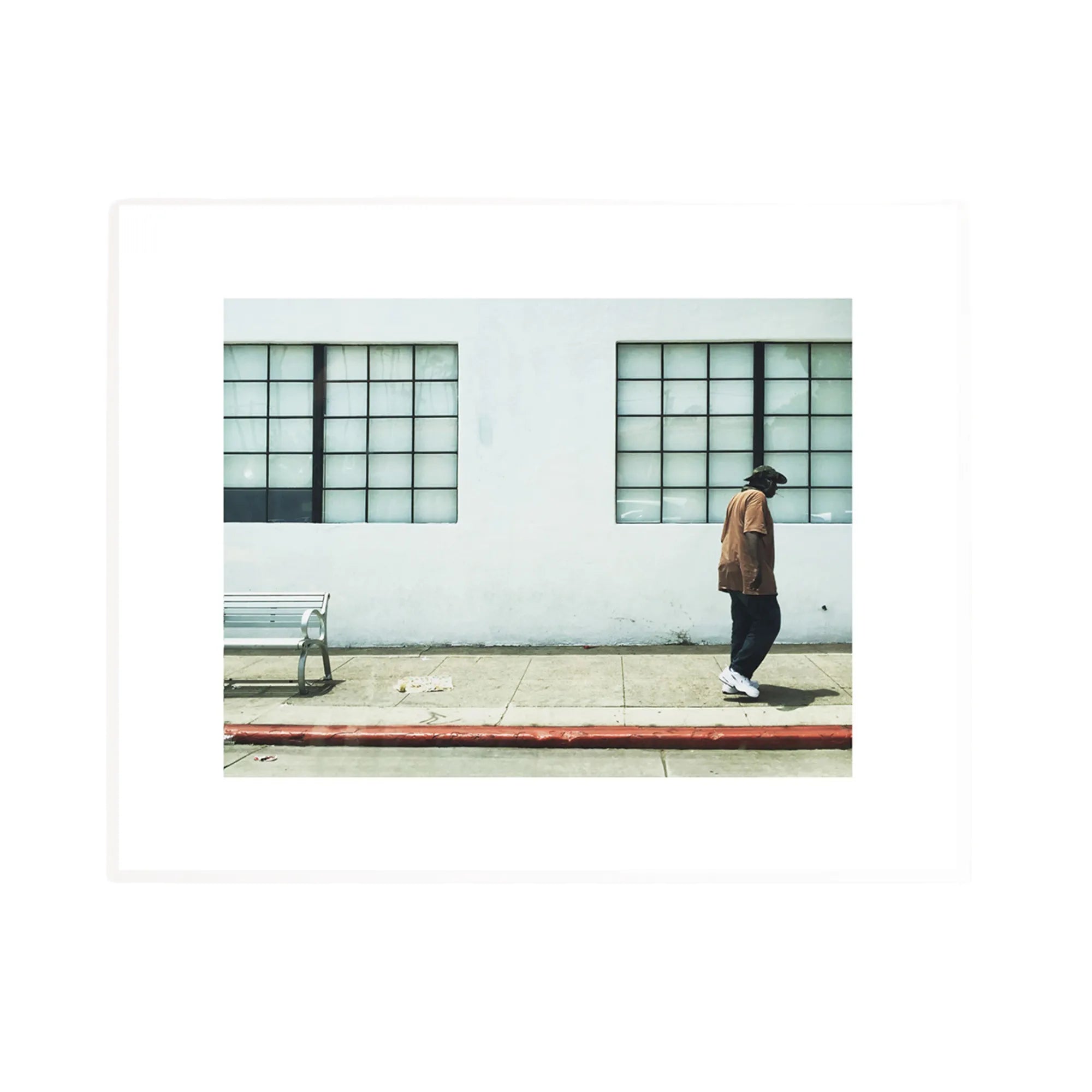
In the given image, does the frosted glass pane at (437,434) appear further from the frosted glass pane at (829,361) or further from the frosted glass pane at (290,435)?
the frosted glass pane at (829,361)

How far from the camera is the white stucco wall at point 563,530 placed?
820 cm

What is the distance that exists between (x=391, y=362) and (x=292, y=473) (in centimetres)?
162

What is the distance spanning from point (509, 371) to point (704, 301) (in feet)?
7.00

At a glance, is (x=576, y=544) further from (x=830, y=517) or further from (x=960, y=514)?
(x=960, y=514)

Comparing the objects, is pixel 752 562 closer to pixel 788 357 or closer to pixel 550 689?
pixel 550 689

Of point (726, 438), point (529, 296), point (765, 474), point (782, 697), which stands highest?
point (529, 296)

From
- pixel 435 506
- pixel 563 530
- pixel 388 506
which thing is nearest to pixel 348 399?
pixel 388 506

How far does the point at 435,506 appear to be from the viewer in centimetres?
859

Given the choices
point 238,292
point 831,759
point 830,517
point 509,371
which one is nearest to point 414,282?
point 238,292

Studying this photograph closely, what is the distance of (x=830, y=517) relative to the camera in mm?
8492

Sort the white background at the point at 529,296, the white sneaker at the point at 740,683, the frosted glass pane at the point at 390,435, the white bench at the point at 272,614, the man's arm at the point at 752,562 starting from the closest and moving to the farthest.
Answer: the white background at the point at 529,296, the man's arm at the point at 752,562, the white sneaker at the point at 740,683, the white bench at the point at 272,614, the frosted glass pane at the point at 390,435

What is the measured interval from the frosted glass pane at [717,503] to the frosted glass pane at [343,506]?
3.74 metres

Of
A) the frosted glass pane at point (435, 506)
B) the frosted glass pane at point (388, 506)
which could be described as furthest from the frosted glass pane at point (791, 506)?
the frosted glass pane at point (388, 506)

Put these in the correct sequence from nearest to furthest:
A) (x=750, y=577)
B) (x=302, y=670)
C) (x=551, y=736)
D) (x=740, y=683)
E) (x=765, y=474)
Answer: (x=551, y=736) < (x=750, y=577) < (x=765, y=474) < (x=740, y=683) < (x=302, y=670)
